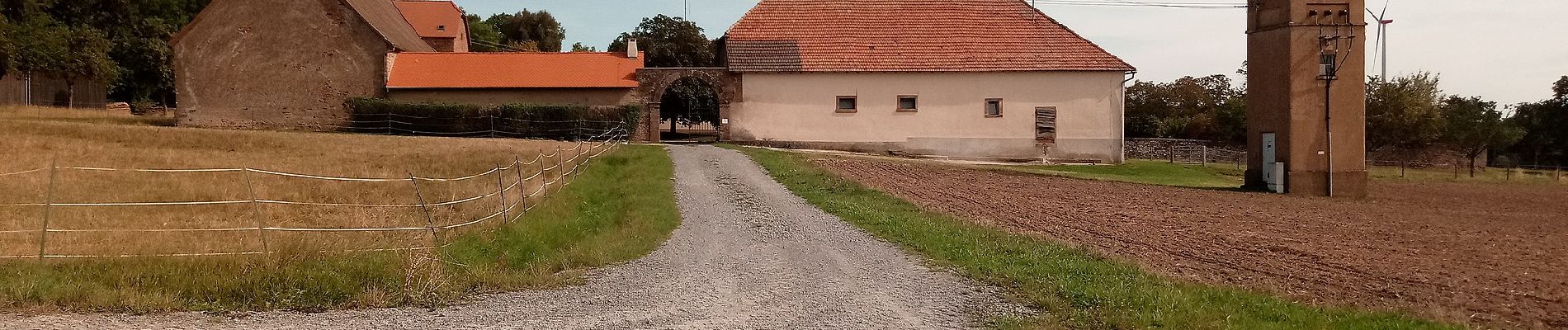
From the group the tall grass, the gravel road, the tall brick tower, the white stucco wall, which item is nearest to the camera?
the gravel road

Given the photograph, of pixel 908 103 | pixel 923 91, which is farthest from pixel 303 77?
pixel 923 91

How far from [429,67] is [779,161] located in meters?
16.7

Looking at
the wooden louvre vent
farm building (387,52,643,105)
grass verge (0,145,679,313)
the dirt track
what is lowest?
the dirt track

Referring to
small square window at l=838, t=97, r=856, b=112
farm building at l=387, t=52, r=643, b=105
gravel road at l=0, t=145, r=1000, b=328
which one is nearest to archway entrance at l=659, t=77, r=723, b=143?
farm building at l=387, t=52, r=643, b=105

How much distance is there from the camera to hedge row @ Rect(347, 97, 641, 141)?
35.3 metres

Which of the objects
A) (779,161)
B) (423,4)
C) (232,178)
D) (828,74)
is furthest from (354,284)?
(423,4)

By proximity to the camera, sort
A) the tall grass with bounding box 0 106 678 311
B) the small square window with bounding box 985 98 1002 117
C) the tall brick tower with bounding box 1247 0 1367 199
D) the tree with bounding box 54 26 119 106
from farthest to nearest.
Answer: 1. the tree with bounding box 54 26 119 106
2. the small square window with bounding box 985 98 1002 117
3. the tall brick tower with bounding box 1247 0 1367 199
4. the tall grass with bounding box 0 106 678 311

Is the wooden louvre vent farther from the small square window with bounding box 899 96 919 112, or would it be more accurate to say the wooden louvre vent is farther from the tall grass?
the tall grass

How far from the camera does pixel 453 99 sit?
36938 mm

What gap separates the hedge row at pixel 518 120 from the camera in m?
35.3

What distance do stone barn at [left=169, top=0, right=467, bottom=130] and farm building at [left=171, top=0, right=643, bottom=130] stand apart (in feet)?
0.09

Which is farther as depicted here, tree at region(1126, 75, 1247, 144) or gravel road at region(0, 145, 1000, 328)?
tree at region(1126, 75, 1247, 144)

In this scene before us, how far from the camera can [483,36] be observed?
80000mm

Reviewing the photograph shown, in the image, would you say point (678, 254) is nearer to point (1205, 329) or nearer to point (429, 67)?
point (1205, 329)
